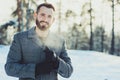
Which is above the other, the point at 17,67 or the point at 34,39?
the point at 34,39

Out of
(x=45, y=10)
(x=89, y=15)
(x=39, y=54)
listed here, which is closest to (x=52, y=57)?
(x=39, y=54)

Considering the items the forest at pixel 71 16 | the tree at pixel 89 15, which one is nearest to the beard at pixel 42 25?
the forest at pixel 71 16

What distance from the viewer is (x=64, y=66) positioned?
4.19 m

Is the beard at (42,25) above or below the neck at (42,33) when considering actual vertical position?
above

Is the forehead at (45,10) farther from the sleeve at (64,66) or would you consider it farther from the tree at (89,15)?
the tree at (89,15)

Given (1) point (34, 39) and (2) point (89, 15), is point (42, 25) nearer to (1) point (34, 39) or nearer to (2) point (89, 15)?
(1) point (34, 39)

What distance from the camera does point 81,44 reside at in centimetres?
7862

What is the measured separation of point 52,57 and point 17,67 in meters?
0.38

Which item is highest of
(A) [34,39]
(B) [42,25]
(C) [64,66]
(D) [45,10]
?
(D) [45,10]

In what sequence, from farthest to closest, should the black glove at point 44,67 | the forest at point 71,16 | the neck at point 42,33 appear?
the forest at point 71,16 → the neck at point 42,33 → the black glove at point 44,67

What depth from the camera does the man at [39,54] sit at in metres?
4.09

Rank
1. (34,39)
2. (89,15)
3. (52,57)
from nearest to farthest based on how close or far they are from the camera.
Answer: (52,57) < (34,39) < (89,15)

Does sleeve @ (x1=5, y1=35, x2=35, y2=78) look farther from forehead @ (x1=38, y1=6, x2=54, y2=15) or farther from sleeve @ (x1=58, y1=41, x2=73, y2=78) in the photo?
forehead @ (x1=38, y1=6, x2=54, y2=15)

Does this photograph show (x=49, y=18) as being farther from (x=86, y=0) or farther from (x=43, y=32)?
(x=86, y=0)
